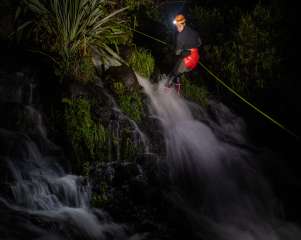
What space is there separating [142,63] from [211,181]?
295 cm

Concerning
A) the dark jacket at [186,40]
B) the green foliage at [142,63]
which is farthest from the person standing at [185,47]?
the green foliage at [142,63]

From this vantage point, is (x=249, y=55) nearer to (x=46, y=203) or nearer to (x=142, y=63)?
(x=142, y=63)

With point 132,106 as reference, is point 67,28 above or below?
above

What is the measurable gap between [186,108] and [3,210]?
187 inches

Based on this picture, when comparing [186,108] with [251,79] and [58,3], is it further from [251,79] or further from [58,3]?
[58,3]

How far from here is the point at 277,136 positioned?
34.6 ft

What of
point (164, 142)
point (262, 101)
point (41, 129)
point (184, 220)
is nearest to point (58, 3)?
point (41, 129)

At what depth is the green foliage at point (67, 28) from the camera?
28.1 feet

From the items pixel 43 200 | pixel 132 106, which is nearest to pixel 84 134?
pixel 132 106

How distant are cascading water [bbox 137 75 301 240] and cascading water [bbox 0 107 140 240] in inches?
60.8

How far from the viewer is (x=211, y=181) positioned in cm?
852

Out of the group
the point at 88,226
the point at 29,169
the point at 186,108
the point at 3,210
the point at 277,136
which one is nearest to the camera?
the point at 3,210

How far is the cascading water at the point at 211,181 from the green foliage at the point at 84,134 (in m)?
1.27

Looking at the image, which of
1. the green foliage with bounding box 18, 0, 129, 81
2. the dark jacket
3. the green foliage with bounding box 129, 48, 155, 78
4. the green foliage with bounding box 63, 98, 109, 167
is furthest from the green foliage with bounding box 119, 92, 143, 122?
the dark jacket
